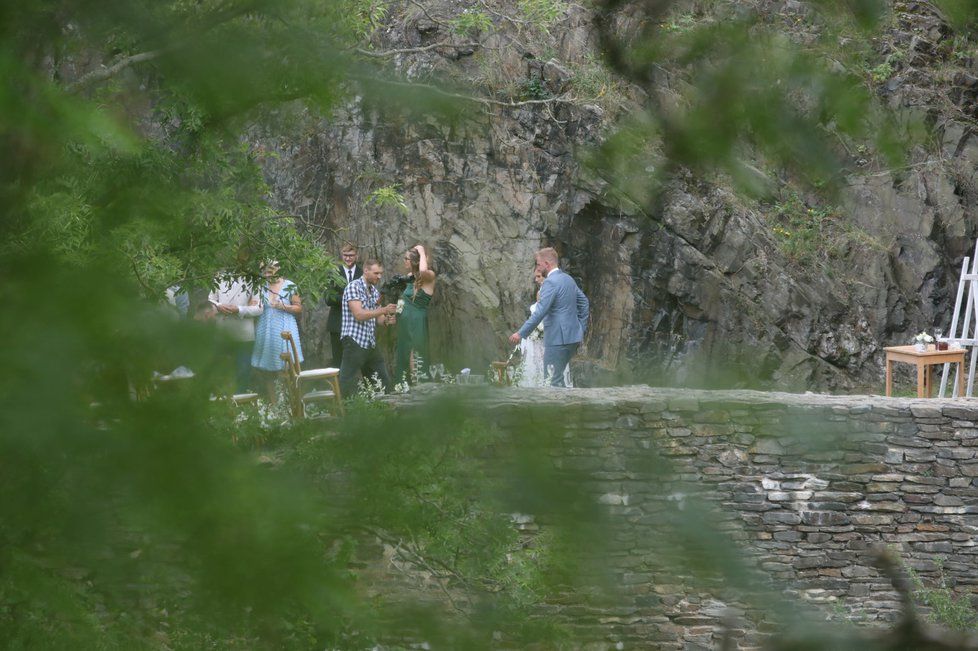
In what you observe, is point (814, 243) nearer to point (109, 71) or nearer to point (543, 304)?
point (543, 304)

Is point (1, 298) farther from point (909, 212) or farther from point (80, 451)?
point (909, 212)

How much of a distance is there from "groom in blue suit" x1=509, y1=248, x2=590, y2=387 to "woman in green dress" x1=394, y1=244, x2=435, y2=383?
26.3 inches

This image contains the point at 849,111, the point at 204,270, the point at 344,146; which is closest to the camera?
the point at 849,111

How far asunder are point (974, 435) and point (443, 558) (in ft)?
20.9

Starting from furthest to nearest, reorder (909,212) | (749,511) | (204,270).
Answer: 1. (909,212)
2. (749,511)
3. (204,270)

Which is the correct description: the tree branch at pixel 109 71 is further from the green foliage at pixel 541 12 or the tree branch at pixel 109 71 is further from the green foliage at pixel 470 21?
the green foliage at pixel 541 12

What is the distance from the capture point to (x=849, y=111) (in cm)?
52

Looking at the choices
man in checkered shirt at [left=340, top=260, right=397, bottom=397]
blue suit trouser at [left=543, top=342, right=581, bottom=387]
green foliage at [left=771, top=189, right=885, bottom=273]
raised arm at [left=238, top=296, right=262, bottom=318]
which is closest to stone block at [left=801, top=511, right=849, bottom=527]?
blue suit trouser at [left=543, top=342, right=581, bottom=387]

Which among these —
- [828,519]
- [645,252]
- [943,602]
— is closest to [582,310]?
[828,519]

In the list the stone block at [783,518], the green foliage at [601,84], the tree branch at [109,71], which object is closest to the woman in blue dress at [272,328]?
the tree branch at [109,71]

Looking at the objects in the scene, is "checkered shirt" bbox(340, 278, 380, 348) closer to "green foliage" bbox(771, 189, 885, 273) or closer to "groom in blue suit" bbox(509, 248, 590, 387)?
"groom in blue suit" bbox(509, 248, 590, 387)

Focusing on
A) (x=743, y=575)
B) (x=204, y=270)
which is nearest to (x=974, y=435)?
(x=204, y=270)

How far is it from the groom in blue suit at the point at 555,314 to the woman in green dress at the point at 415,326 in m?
0.67

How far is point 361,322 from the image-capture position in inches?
219
